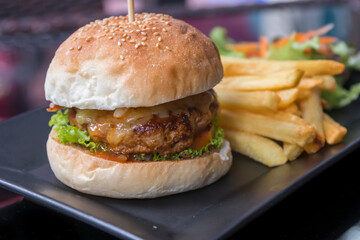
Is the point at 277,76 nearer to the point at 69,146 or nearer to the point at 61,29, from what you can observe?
the point at 69,146

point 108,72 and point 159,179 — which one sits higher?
point 108,72

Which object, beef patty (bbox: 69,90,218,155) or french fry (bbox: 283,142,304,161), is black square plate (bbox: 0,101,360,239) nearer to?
french fry (bbox: 283,142,304,161)

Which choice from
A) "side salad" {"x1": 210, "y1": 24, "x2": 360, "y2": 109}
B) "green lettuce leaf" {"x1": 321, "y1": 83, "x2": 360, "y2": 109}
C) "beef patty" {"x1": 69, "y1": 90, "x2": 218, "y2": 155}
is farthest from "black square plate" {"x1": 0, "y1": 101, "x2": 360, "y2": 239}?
"side salad" {"x1": 210, "y1": 24, "x2": 360, "y2": 109}

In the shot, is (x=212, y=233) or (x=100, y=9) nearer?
(x=212, y=233)

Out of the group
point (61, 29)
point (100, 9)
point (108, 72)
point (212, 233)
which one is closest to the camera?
point (212, 233)

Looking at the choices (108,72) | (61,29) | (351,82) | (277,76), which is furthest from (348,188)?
(61,29)

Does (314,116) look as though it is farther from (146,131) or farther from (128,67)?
(128,67)
